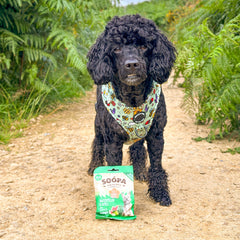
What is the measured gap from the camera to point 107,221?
7.86ft

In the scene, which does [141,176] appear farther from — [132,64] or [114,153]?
[132,64]

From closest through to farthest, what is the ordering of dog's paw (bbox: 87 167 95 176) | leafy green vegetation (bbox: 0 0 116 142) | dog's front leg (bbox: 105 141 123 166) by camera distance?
dog's front leg (bbox: 105 141 123 166) → dog's paw (bbox: 87 167 95 176) → leafy green vegetation (bbox: 0 0 116 142)

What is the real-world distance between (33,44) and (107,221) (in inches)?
132

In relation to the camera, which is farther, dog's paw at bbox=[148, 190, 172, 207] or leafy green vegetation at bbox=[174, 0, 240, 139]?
leafy green vegetation at bbox=[174, 0, 240, 139]

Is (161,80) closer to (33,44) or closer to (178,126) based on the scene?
(178,126)

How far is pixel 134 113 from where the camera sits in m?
2.45

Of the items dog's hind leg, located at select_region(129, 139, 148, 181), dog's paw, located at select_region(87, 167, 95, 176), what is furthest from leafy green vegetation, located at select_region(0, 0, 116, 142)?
dog's hind leg, located at select_region(129, 139, 148, 181)

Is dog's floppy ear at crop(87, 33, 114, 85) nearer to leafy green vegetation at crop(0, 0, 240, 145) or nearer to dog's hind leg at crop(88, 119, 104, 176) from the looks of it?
dog's hind leg at crop(88, 119, 104, 176)

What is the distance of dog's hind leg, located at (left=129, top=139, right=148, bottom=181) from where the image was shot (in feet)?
10.5

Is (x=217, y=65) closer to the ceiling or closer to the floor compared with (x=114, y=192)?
closer to the ceiling

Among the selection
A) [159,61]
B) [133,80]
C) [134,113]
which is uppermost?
[159,61]

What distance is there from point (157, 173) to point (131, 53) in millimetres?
1041

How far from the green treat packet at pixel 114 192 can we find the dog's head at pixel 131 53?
0.65 m

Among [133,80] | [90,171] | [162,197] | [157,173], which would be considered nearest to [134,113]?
[133,80]
